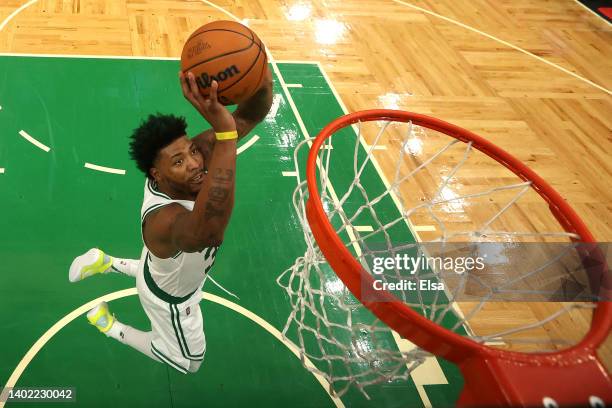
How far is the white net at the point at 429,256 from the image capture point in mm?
4078

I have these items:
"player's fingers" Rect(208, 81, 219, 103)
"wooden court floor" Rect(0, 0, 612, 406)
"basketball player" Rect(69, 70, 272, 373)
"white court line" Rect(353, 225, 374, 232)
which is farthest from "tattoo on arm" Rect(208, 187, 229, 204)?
"wooden court floor" Rect(0, 0, 612, 406)

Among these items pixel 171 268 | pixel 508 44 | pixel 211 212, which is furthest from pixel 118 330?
pixel 508 44

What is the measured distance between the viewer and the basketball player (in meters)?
2.79

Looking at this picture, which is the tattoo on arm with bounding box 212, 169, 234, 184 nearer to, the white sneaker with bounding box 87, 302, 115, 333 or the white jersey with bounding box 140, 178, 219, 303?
the white jersey with bounding box 140, 178, 219, 303

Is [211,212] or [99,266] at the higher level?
[211,212]

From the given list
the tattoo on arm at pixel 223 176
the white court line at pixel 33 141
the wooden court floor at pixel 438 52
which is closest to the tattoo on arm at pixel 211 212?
the tattoo on arm at pixel 223 176

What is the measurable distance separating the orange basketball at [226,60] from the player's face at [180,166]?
0.30m

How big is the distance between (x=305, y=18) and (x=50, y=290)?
487cm

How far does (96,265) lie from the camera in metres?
4.32

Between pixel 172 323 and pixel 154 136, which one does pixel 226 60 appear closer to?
pixel 154 136

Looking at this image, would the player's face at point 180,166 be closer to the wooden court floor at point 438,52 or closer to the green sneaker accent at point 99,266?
the green sneaker accent at point 99,266

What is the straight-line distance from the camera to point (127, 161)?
214 inches

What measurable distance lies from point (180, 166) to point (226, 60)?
539 millimetres

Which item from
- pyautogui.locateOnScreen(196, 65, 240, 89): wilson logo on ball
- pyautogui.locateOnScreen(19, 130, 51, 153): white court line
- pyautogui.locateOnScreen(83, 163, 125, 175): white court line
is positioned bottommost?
pyautogui.locateOnScreen(19, 130, 51, 153): white court line
